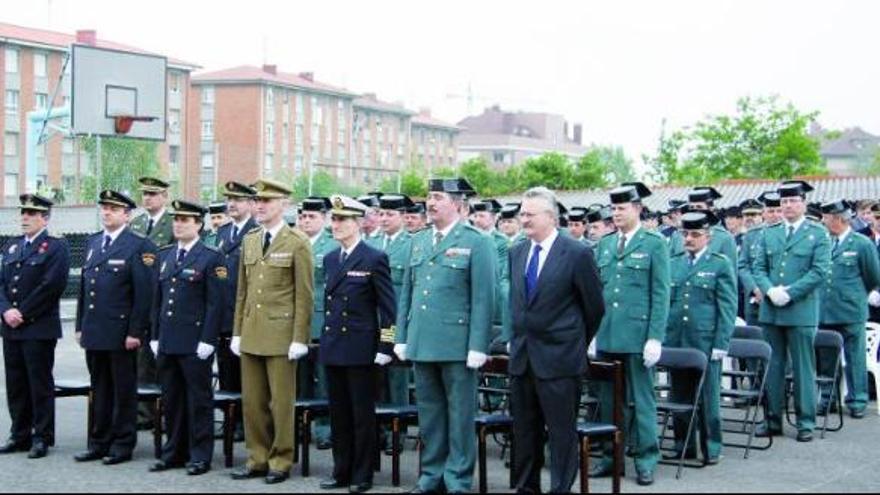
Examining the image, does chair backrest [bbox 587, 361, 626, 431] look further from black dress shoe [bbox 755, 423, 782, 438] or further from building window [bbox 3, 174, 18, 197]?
building window [bbox 3, 174, 18, 197]

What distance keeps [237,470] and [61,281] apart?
2.15 m

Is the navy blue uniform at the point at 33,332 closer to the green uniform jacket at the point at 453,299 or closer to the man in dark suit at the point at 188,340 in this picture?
the man in dark suit at the point at 188,340

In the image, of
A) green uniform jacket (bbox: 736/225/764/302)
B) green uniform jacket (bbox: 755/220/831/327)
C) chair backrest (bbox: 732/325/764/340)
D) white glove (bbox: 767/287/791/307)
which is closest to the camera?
chair backrest (bbox: 732/325/764/340)

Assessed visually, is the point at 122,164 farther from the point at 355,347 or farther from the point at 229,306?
the point at 355,347

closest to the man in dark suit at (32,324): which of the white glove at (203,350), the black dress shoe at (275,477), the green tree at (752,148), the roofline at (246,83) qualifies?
the white glove at (203,350)

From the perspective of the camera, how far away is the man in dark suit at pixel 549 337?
313 inches

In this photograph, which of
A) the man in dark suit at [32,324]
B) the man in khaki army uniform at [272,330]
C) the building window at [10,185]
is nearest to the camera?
the man in khaki army uniform at [272,330]

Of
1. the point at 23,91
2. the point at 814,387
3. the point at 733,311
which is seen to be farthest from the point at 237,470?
the point at 23,91

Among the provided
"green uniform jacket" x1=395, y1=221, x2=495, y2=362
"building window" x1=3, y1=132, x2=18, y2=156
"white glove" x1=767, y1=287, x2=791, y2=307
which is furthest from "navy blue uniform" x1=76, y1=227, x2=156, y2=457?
"building window" x1=3, y1=132, x2=18, y2=156

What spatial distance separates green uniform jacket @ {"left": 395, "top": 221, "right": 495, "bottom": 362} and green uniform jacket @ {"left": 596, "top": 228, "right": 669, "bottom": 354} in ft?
3.65

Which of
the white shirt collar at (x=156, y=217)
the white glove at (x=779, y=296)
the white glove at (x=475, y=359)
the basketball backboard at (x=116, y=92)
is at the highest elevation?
the basketball backboard at (x=116, y=92)

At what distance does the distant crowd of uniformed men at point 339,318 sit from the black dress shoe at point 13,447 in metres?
0.01

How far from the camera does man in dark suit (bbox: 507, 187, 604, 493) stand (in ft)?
26.1

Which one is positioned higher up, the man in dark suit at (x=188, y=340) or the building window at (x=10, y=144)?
the building window at (x=10, y=144)
